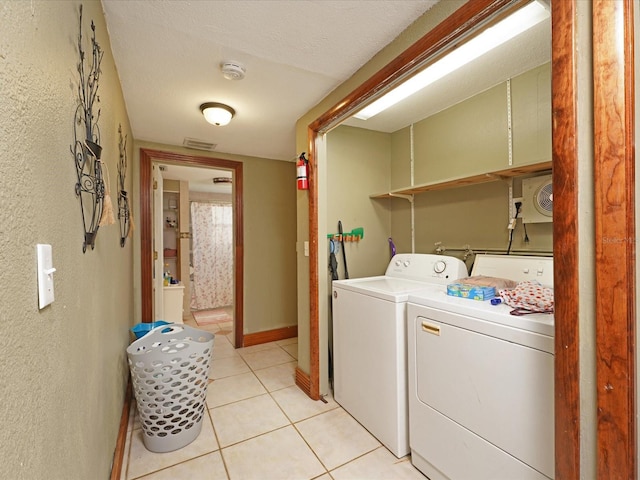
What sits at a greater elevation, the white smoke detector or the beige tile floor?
the white smoke detector

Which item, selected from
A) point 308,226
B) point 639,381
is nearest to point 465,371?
point 639,381

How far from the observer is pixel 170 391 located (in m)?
1.72

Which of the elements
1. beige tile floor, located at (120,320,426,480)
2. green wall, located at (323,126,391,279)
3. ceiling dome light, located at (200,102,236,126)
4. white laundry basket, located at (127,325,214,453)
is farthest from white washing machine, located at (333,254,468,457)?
ceiling dome light, located at (200,102,236,126)

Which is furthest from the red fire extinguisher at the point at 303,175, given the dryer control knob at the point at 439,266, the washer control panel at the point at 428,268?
the dryer control knob at the point at 439,266

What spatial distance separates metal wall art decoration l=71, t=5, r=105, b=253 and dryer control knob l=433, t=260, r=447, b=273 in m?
1.97

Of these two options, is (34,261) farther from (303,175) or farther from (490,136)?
(490,136)

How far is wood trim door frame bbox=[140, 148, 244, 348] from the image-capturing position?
292cm

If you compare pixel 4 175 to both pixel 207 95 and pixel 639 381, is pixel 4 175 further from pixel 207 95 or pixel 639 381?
pixel 207 95

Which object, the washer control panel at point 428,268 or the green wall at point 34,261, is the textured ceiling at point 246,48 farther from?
the washer control panel at point 428,268

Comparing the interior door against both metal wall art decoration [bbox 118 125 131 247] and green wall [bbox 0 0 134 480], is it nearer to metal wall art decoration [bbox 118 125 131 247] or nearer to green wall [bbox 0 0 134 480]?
metal wall art decoration [bbox 118 125 131 247]

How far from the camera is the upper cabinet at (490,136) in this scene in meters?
1.79

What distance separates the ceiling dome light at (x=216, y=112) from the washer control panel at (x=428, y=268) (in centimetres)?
171

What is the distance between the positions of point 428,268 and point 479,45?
1.37 meters

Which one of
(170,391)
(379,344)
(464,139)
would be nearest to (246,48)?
(464,139)
